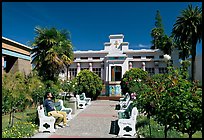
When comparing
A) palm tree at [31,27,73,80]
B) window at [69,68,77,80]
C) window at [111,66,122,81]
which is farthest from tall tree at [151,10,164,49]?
palm tree at [31,27,73,80]

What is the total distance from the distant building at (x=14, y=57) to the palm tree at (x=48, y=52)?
4.99ft

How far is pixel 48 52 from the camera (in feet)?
48.7

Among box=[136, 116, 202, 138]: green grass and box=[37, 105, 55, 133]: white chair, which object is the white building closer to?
box=[136, 116, 202, 138]: green grass

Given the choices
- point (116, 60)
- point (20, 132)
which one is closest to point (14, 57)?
point (20, 132)

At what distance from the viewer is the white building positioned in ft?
100

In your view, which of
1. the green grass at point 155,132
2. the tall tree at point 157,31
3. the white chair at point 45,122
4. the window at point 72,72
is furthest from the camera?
the tall tree at point 157,31

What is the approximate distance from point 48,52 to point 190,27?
2070 centimetres

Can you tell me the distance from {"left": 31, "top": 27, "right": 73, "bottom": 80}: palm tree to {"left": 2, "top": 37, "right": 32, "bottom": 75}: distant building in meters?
1.52

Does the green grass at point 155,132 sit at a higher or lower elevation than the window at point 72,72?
lower

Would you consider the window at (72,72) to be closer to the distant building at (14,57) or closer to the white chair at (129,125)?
the distant building at (14,57)

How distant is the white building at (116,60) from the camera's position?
3052 centimetres

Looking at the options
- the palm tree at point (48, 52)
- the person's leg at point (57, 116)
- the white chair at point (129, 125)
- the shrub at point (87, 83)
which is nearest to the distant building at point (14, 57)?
the palm tree at point (48, 52)

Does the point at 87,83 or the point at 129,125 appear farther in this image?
the point at 87,83

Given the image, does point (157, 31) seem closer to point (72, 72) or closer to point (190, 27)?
point (190, 27)
